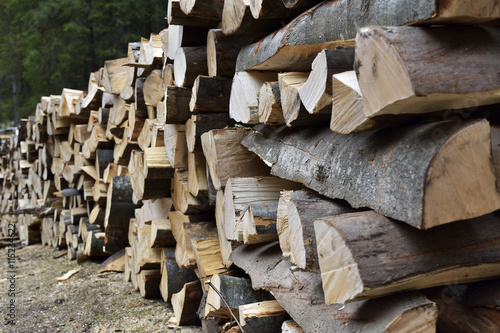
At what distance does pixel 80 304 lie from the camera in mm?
3607

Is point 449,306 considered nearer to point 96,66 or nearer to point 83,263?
point 83,263

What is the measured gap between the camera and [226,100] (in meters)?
2.65

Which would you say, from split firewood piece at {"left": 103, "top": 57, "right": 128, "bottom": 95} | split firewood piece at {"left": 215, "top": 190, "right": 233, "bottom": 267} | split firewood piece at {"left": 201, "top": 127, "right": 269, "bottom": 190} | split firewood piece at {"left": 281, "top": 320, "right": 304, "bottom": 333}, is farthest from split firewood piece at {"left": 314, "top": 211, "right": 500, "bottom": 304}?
split firewood piece at {"left": 103, "top": 57, "right": 128, "bottom": 95}

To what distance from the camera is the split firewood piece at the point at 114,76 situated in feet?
14.3

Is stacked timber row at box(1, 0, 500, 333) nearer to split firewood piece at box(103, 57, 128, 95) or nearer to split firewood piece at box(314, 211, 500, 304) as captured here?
split firewood piece at box(314, 211, 500, 304)

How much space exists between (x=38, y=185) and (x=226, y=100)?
18.1ft

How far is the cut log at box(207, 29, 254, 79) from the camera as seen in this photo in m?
2.54

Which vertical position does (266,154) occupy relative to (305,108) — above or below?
below

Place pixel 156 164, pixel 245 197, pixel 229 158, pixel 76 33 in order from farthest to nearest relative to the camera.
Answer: pixel 76 33
pixel 156 164
pixel 229 158
pixel 245 197

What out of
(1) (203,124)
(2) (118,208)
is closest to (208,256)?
(1) (203,124)

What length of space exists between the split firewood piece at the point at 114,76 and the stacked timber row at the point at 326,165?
788mm

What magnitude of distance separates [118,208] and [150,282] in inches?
35.7

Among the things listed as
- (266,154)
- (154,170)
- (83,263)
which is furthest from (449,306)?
(83,263)

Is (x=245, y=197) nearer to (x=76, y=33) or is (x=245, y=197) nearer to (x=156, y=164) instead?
(x=156, y=164)
